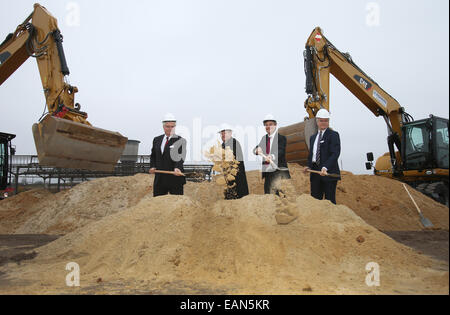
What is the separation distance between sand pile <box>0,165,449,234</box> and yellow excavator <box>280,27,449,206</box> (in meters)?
0.62

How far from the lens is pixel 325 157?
16.8ft

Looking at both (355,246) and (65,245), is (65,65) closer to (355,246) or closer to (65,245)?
(65,245)

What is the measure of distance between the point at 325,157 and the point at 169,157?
95.8 inches

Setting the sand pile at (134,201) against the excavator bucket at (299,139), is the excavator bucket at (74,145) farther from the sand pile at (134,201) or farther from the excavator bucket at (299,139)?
the excavator bucket at (299,139)

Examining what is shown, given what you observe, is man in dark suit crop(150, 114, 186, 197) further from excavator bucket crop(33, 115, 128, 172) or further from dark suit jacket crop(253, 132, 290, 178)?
excavator bucket crop(33, 115, 128, 172)

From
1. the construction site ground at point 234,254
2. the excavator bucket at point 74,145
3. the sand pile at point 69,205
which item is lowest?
the construction site ground at point 234,254

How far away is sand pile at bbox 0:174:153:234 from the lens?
9.34 metres

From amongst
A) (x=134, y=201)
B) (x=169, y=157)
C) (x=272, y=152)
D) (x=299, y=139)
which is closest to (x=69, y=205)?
(x=134, y=201)

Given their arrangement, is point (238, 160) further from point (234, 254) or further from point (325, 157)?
point (234, 254)

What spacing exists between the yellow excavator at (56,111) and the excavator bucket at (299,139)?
4766mm

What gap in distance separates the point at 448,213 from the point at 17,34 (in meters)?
11.5

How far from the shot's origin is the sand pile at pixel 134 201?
28.5ft

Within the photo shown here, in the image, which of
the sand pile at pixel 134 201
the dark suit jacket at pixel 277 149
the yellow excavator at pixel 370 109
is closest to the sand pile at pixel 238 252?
the dark suit jacket at pixel 277 149

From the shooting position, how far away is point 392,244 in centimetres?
399
